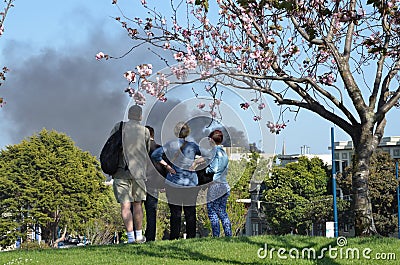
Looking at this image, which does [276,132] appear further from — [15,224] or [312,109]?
[15,224]

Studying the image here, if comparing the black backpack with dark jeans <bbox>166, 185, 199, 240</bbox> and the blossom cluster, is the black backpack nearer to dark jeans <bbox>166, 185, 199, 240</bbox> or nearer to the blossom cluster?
dark jeans <bbox>166, 185, 199, 240</bbox>

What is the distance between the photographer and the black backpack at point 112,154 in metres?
8.19

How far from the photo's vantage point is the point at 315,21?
26.9ft

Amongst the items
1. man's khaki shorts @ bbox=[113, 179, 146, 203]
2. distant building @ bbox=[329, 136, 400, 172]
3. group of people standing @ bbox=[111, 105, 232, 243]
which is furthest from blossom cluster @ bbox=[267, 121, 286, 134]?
distant building @ bbox=[329, 136, 400, 172]

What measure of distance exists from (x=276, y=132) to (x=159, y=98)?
2.86m

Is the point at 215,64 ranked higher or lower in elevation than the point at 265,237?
higher

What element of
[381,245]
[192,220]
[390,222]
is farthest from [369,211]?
[390,222]

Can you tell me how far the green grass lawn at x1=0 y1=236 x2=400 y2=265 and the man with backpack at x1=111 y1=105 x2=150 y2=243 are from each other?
2.60ft

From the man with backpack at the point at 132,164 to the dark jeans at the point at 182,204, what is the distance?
1.53 ft

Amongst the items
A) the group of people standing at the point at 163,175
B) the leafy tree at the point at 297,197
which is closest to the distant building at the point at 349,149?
the leafy tree at the point at 297,197

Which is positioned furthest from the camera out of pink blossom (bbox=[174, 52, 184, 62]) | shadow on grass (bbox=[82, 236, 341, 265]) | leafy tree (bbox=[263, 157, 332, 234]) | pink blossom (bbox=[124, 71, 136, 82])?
leafy tree (bbox=[263, 157, 332, 234])

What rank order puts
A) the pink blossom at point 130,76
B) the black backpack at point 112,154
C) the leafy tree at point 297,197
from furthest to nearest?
the leafy tree at point 297,197, the black backpack at point 112,154, the pink blossom at point 130,76

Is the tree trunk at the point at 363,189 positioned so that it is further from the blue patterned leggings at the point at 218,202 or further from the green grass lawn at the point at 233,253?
the blue patterned leggings at the point at 218,202

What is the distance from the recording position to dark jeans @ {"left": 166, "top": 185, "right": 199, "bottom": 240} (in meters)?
8.70
